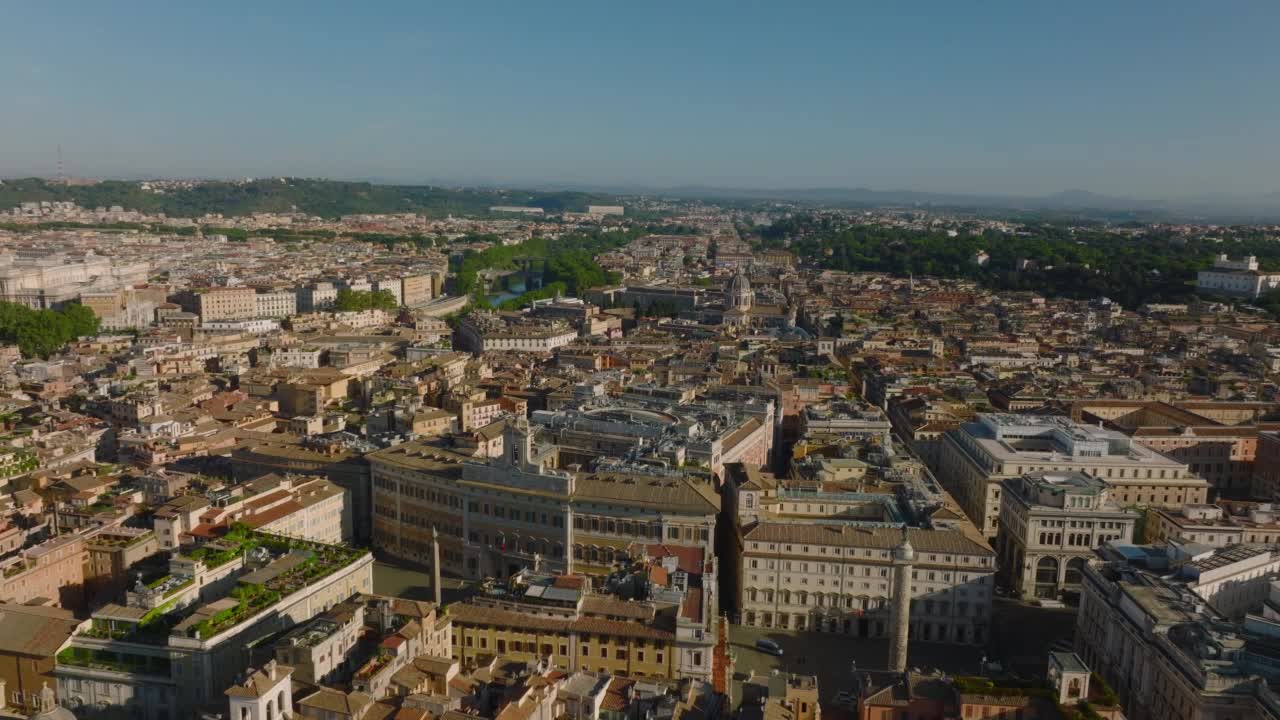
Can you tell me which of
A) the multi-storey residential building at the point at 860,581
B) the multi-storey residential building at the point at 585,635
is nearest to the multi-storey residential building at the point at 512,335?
the multi-storey residential building at the point at 860,581

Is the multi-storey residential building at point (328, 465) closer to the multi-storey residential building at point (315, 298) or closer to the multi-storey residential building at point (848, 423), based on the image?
the multi-storey residential building at point (848, 423)

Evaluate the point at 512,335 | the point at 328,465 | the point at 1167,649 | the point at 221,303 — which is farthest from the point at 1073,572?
the point at 221,303

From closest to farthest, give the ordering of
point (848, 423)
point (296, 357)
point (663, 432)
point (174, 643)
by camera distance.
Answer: point (174, 643) → point (663, 432) → point (848, 423) → point (296, 357)

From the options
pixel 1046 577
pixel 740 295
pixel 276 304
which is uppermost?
pixel 740 295

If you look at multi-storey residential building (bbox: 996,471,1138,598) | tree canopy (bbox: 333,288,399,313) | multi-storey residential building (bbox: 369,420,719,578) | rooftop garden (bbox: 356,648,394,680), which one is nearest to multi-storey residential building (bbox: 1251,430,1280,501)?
multi-storey residential building (bbox: 996,471,1138,598)

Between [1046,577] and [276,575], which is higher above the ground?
[276,575]

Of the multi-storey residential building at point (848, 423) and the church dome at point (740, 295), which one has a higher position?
the church dome at point (740, 295)

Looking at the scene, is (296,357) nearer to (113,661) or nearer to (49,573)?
(49,573)

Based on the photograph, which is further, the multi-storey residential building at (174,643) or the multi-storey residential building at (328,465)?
the multi-storey residential building at (328,465)
